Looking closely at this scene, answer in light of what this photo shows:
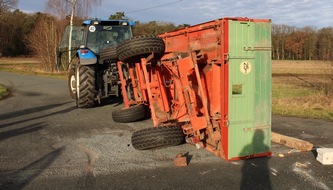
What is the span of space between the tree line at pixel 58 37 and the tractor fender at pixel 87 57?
308 centimetres

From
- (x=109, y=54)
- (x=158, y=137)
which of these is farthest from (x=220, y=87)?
(x=109, y=54)

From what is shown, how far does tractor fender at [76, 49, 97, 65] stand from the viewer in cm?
1054

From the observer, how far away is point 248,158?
5730 mm

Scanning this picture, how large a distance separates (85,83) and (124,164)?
17.9 feet

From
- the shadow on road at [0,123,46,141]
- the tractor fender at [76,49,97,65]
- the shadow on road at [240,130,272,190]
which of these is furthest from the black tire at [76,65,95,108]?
the shadow on road at [240,130,272,190]

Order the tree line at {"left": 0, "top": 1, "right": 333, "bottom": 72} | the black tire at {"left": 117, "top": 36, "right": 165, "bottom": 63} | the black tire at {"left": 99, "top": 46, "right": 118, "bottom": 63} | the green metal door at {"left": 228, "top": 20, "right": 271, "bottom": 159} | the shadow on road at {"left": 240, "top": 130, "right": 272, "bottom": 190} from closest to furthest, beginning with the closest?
the shadow on road at {"left": 240, "top": 130, "right": 272, "bottom": 190} < the green metal door at {"left": 228, "top": 20, "right": 271, "bottom": 159} < the black tire at {"left": 117, "top": 36, "right": 165, "bottom": 63} < the black tire at {"left": 99, "top": 46, "right": 118, "bottom": 63} < the tree line at {"left": 0, "top": 1, "right": 333, "bottom": 72}

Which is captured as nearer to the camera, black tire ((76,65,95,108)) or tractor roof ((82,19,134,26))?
black tire ((76,65,95,108))

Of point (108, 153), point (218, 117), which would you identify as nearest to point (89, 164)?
point (108, 153)

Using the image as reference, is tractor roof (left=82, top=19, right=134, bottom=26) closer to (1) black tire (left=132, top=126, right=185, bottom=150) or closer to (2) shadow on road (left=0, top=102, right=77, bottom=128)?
(2) shadow on road (left=0, top=102, right=77, bottom=128)

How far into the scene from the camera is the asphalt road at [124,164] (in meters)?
4.75

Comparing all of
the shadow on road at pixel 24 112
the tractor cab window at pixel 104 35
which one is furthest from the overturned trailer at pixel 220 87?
the shadow on road at pixel 24 112

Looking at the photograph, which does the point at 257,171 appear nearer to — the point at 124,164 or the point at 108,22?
the point at 124,164

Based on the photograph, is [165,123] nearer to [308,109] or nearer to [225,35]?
Result: [225,35]

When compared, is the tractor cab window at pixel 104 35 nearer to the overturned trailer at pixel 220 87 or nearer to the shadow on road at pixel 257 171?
the overturned trailer at pixel 220 87
